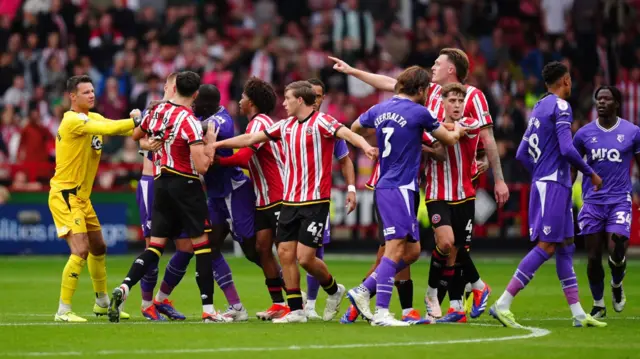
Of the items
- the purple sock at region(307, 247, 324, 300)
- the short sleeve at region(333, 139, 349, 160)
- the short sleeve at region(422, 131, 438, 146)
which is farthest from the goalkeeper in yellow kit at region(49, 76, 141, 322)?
the short sleeve at region(422, 131, 438, 146)

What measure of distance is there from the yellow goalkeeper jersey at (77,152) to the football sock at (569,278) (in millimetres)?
4484

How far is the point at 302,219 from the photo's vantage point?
11922 mm

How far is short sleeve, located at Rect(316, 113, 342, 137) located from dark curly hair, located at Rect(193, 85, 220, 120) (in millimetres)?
1483

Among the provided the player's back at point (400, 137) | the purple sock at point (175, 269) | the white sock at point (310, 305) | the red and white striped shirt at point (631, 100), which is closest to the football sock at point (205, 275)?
the purple sock at point (175, 269)

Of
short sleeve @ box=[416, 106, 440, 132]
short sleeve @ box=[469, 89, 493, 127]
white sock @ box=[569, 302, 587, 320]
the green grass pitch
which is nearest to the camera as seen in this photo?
the green grass pitch

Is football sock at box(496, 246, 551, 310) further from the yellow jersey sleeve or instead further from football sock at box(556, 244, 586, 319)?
the yellow jersey sleeve

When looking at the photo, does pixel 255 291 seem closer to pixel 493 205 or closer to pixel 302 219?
pixel 302 219

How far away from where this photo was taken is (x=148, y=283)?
12914 mm

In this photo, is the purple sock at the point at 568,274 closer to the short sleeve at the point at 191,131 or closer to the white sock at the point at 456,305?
the white sock at the point at 456,305

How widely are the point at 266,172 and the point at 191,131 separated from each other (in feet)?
3.66

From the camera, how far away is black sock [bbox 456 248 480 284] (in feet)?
42.0

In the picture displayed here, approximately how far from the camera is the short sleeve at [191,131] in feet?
39.2

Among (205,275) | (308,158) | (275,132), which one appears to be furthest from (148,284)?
(308,158)

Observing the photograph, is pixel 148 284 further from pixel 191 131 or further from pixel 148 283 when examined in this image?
pixel 191 131
